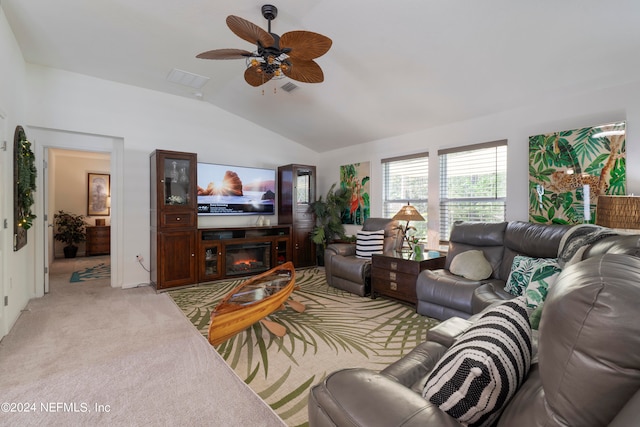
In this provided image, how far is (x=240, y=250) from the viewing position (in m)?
5.03

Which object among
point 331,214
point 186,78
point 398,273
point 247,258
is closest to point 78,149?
point 186,78

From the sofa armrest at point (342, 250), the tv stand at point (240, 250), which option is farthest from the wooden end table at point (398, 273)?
the tv stand at point (240, 250)

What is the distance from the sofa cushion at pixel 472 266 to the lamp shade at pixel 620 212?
961 millimetres

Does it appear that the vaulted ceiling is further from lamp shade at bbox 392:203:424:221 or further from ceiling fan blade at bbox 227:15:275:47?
lamp shade at bbox 392:203:424:221

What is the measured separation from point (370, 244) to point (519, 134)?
2.19 m

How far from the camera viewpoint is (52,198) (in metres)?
6.88

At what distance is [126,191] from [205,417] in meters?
3.80

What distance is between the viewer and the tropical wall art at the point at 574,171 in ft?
9.29

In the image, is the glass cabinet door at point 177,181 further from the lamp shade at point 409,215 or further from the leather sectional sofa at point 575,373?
the leather sectional sofa at point 575,373

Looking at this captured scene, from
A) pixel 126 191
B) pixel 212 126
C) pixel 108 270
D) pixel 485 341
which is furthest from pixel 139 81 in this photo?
pixel 485 341

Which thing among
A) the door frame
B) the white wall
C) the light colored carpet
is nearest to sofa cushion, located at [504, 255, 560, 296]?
the white wall

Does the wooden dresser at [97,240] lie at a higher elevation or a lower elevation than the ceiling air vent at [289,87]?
lower

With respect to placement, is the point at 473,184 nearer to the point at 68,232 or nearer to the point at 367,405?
the point at 367,405

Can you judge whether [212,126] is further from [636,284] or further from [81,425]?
[636,284]
